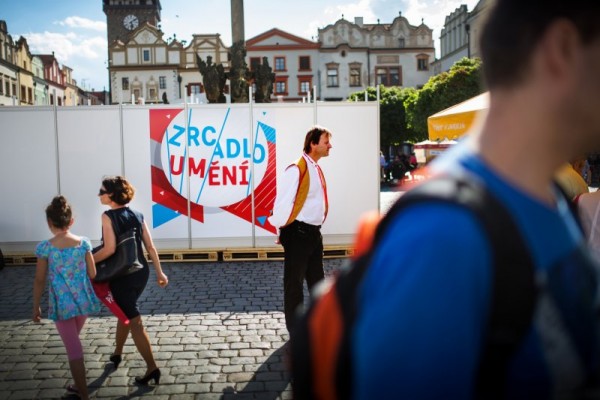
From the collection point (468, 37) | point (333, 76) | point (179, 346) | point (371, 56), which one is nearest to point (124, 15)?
point (333, 76)

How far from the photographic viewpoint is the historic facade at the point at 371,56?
224 ft

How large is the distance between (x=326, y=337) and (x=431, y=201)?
0.29m

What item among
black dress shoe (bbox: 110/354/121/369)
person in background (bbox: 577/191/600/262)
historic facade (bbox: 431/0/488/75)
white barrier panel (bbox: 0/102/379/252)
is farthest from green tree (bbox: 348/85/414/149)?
person in background (bbox: 577/191/600/262)

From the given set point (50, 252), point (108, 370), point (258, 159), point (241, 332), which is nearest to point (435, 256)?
point (50, 252)

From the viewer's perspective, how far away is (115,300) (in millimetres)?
4629

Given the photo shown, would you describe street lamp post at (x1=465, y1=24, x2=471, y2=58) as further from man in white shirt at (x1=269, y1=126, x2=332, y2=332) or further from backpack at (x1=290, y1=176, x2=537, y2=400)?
backpack at (x1=290, y1=176, x2=537, y2=400)

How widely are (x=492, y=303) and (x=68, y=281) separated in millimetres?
3956

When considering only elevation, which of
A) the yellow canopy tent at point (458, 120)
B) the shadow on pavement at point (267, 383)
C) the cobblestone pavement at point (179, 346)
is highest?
the yellow canopy tent at point (458, 120)

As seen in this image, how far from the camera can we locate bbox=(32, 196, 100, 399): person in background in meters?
4.23

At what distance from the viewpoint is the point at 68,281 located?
4.28 m

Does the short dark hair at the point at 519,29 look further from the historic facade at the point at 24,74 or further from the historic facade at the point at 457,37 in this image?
the historic facade at the point at 457,37

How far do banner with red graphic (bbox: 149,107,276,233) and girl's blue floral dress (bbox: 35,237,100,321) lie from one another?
5543 mm

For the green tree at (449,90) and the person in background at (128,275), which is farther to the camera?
the green tree at (449,90)

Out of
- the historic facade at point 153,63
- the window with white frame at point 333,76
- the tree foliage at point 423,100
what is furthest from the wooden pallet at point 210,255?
the window with white frame at point 333,76
